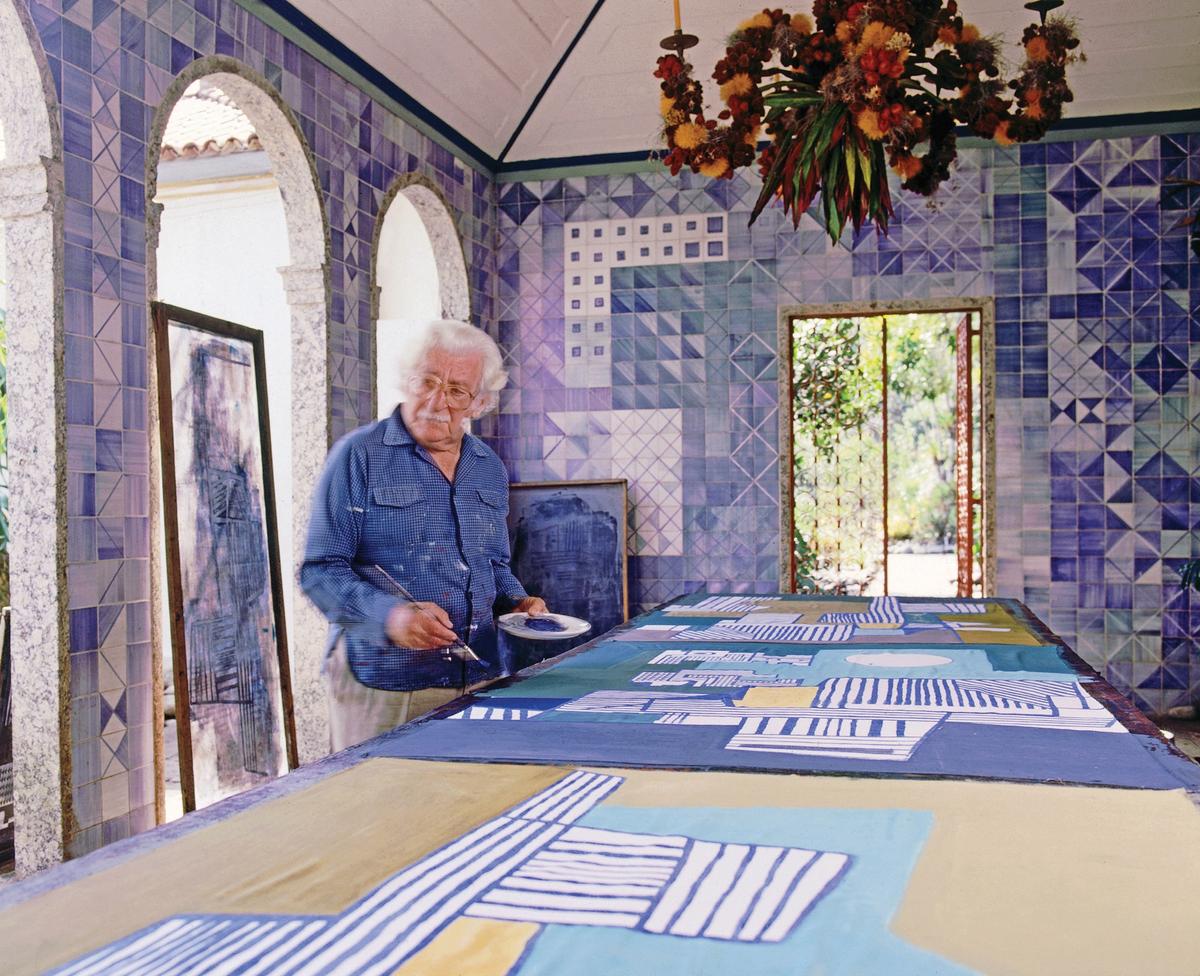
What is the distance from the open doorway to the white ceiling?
1545 millimetres

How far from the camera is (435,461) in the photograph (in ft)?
10.3

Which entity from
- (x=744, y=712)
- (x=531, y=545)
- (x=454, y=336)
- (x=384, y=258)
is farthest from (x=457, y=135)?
(x=744, y=712)

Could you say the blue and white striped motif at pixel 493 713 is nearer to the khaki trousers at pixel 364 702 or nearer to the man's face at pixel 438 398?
the khaki trousers at pixel 364 702

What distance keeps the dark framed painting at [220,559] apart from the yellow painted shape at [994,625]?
2.74 metres

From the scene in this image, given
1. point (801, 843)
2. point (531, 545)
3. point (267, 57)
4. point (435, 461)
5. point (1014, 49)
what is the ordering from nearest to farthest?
point (801, 843) → point (435, 461) → point (267, 57) → point (1014, 49) → point (531, 545)

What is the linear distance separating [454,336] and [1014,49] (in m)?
4.43

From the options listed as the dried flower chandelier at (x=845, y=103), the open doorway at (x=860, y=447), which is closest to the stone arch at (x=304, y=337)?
the dried flower chandelier at (x=845, y=103)

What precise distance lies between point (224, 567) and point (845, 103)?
120 inches

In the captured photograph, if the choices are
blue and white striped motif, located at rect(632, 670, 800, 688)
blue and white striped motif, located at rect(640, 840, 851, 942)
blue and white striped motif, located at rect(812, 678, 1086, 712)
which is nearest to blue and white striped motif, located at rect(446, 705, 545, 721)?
blue and white striped motif, located at rect(632, 670, 800, 688)

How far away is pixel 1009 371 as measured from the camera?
22.1 feet

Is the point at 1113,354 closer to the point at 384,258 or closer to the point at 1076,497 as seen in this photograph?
the point at 1076,497

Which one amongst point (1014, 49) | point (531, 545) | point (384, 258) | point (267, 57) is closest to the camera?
point (267, 57)

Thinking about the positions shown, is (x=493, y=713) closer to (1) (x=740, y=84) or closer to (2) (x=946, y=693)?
(2) (x=946, y=693)

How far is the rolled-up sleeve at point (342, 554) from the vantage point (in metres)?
2.83
